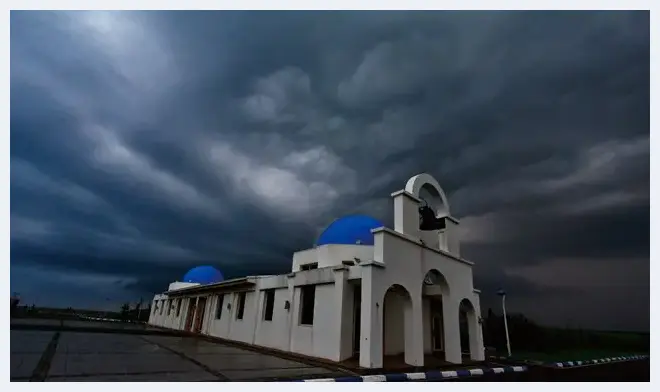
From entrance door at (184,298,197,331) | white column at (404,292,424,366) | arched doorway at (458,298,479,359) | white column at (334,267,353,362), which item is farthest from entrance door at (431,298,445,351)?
entrance door at (184,298,197,331)

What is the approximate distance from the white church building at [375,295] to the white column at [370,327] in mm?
29

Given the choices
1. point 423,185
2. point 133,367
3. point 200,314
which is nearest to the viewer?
point 133,367

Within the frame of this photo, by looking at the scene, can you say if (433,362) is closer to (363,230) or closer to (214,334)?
(363,230)

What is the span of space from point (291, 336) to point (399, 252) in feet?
19.1

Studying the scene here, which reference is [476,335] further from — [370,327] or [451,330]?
[370,327]

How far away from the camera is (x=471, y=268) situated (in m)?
16.7

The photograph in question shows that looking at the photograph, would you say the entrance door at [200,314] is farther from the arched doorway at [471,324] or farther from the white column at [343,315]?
the arched doorway at [471,324]

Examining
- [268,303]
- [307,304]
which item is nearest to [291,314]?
[307,304]

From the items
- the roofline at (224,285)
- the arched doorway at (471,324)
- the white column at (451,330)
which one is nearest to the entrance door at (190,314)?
the roofline at (224,285)

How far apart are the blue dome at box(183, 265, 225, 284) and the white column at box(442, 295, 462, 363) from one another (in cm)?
2350

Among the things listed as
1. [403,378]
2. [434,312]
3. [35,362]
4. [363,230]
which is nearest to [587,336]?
[434,312]

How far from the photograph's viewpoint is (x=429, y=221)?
16.6 m

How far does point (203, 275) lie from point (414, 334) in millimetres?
25845

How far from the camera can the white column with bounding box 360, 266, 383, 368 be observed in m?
10.7
